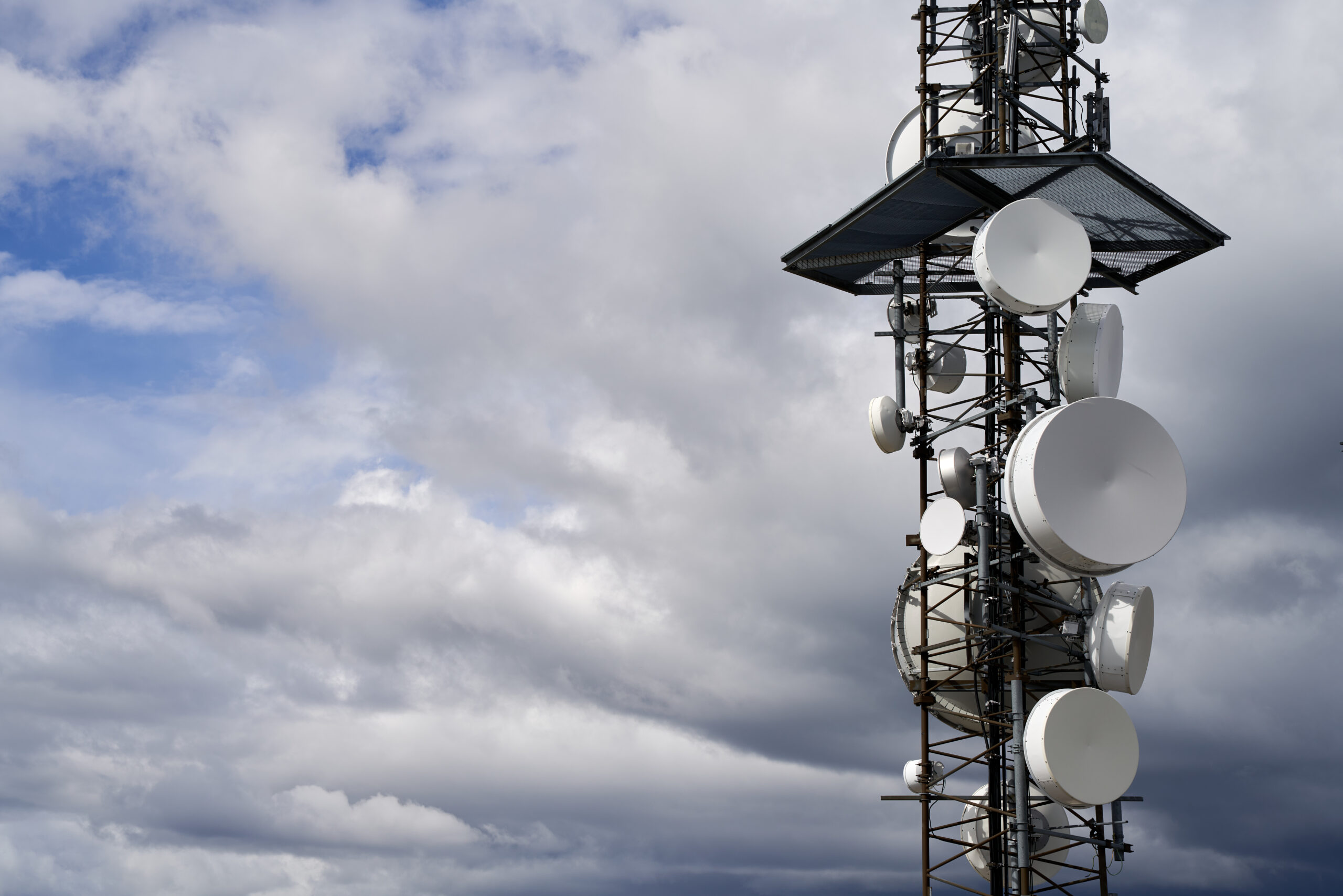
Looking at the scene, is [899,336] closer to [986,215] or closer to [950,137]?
[986,215]

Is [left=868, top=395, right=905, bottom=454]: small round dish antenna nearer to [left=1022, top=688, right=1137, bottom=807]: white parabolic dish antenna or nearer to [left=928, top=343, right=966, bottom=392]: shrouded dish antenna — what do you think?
[left=928, top=343, right=966, bottom=392]: shrouded dish antenna

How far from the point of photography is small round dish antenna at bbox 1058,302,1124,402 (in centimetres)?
3631

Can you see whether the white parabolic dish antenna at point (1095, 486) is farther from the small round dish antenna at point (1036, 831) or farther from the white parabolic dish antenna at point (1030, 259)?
the small round dish antenna at point (1036, 831)

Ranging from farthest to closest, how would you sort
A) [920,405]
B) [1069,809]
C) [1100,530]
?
[920,405] → [1069,809] → [1100,530]

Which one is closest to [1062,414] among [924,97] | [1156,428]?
[1156,428]

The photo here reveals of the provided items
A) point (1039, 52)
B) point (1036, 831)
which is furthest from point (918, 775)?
point (1039, 52)

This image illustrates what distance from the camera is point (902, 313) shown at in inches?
1585

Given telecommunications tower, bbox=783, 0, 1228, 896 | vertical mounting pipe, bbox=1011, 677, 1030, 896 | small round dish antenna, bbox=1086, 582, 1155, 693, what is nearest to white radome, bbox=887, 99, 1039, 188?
telecommunications tower, bbox=783, 0, 1228, 896

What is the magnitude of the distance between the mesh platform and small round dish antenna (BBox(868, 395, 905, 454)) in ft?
16.9

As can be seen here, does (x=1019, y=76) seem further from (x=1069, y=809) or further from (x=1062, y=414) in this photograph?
(x=1069, y=809)

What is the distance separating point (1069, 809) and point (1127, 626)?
504 centimetres

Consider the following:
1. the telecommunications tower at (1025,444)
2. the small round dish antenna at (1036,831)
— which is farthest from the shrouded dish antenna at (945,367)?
the small round dish antenna at (1036,831)

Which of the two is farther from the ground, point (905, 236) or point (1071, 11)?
point (1071, 11)

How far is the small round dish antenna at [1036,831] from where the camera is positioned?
120 feet
